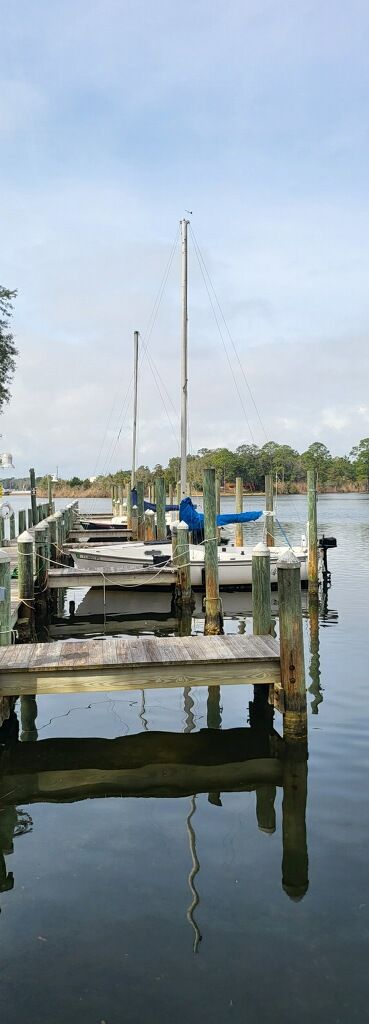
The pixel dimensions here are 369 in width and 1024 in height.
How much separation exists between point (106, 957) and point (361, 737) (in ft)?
15.0

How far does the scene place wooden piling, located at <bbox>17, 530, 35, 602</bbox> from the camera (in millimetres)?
12477

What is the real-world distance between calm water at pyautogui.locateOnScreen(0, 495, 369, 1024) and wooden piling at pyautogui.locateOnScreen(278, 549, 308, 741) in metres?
0.41

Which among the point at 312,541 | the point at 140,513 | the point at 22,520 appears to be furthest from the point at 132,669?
the point at 140,513

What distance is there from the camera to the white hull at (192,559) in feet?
60.9

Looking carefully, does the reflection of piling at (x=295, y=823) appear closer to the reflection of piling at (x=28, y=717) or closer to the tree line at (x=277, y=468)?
the reflection of piling at (x=28, y=717)

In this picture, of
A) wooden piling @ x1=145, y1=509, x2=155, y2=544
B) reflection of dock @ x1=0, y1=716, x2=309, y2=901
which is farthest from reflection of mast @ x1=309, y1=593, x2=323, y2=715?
wooden piling @ x1=145, y1=509, x2=155, y2=544

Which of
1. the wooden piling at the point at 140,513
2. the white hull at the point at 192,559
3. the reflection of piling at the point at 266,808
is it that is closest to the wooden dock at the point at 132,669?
the reflection of piling at the point at 266,808

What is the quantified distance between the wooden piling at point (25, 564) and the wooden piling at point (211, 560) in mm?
3290

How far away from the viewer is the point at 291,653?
738cm

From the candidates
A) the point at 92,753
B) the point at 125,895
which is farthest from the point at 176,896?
the point at 92,753

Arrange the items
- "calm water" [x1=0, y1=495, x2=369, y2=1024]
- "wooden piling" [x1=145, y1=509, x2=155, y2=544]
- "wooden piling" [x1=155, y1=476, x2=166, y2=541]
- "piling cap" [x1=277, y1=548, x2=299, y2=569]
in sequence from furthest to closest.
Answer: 1. "wooden piling" [x1=145, y1=509, x2=155, y2=544]
2. "wooden piling" [x1=155, y1=476, x2=166, y2=541]
3. "piling cap" [x1=277, y1=548, x2=299, y2=569]
4. "calm water" [x1=0, y1=495, x2=369, y2=1024]

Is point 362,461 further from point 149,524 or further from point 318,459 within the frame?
point 149,524

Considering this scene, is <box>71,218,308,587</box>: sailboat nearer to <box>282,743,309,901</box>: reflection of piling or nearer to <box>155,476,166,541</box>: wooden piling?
<box>155,476,166,541</box>: wooden piling

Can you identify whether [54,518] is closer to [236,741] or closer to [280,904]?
[236,741]
